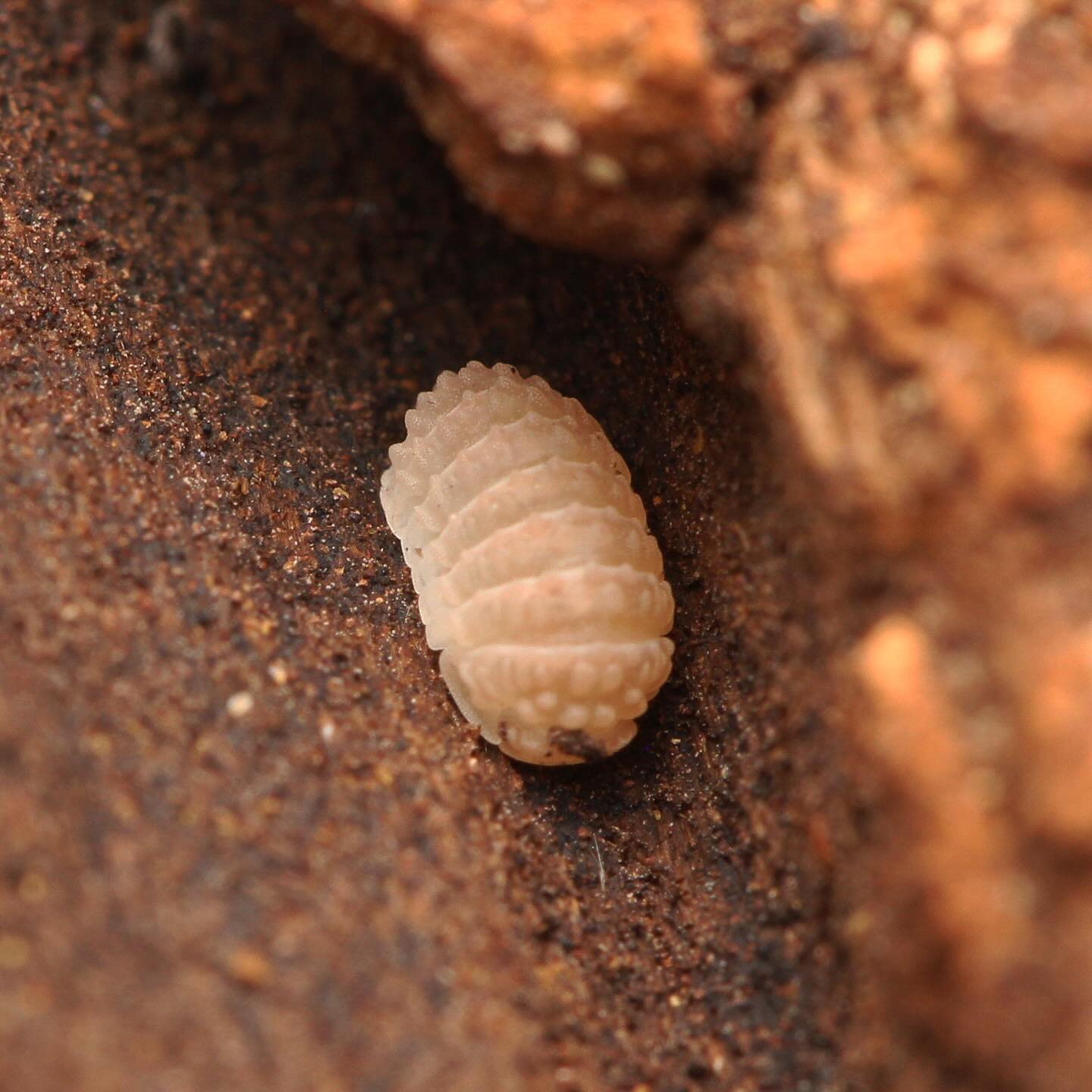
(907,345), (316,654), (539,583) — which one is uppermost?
(907,345)

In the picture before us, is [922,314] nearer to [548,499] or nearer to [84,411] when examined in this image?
[548,499]

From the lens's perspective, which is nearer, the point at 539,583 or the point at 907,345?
the point at 907,345

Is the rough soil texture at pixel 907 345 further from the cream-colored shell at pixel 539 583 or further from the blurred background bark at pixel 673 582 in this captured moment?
the cream-colored shell at pixel 539 583

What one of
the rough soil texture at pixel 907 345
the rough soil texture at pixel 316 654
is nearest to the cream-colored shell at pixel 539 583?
the rough soil texture at pixel 316 654

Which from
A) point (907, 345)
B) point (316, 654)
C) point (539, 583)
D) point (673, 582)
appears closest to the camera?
point (907, 345)

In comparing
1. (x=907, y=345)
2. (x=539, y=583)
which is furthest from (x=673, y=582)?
→ (x=907, y=345)

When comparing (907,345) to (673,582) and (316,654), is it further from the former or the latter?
(316,654)
